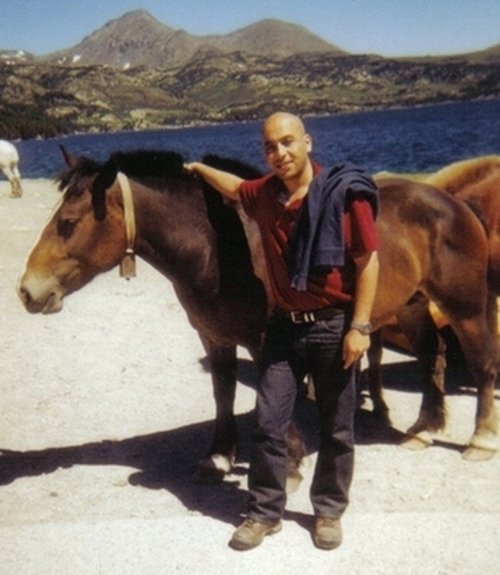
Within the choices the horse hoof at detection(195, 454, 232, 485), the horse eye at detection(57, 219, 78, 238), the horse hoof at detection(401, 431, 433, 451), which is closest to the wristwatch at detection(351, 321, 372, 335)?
the horse eye at detection(57, 219, 78, 238)

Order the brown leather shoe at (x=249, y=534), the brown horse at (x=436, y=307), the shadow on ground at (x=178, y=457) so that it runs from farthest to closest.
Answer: the brown horse at (x=436, y=307) < the shadow on ground at (x=178, y=457) < the brown leather shoe at (x=249, y=534)

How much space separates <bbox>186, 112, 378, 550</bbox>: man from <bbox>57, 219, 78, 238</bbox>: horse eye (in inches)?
38.5

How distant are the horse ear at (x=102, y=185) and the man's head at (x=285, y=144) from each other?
111 cm

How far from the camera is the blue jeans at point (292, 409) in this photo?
4.16 m

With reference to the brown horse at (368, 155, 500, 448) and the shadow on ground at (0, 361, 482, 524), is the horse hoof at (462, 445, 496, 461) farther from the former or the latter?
the brown horse at (368, 155, 500, 448)

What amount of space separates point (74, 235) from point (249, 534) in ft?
7.01

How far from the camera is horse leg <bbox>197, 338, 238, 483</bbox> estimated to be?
543 centimetres

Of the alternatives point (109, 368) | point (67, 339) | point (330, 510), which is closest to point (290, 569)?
point (330, 510)

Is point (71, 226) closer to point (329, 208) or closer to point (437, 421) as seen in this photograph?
point (329, 208)

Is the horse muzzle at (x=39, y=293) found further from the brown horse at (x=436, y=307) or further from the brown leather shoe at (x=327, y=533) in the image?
the brown horse at (x=436, y=307)

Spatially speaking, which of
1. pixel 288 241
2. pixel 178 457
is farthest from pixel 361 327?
pixel 178 457

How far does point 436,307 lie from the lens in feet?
20.4

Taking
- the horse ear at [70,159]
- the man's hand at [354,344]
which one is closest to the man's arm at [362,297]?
the man's hand at [354,344]

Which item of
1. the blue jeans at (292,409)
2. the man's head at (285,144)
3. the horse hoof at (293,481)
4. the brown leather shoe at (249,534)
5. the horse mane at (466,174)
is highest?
the man's head at (285,144)
